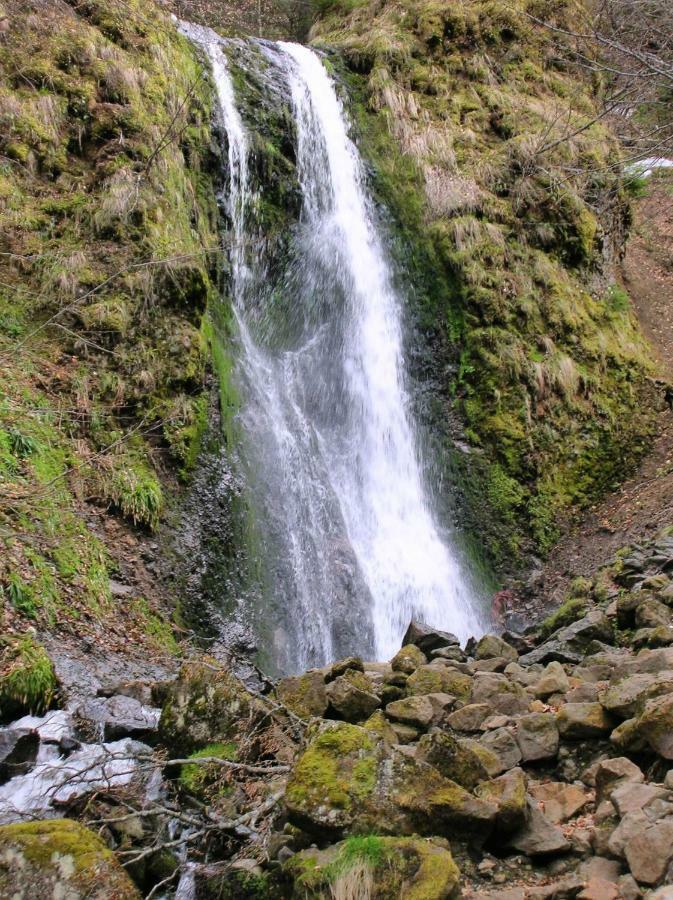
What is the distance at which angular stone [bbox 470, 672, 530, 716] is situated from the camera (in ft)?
14.2

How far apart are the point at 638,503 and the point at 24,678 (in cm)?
868

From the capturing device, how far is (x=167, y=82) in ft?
31.8

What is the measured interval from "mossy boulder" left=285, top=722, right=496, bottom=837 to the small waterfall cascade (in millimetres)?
4114

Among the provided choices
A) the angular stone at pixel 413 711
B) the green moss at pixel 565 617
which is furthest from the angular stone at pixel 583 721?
the green moss at pixel 565 617

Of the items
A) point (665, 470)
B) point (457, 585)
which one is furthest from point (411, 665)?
point (665, 470)

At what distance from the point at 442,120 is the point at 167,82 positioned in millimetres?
5768

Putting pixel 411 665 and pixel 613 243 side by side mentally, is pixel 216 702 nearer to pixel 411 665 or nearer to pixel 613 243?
pixel 411 665

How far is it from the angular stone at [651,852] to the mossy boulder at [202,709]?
7.28 ft

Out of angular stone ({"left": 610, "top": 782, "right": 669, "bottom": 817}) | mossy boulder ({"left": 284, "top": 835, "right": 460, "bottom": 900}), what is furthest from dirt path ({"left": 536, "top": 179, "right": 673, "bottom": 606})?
mossy boulder ({"left": 284, "top": 835, "right": 460, "bottom": 900})

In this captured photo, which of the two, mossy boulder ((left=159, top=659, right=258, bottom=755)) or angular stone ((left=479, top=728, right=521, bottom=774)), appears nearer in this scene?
angular stone ((left=479, top=728, right=521, bottom=774))

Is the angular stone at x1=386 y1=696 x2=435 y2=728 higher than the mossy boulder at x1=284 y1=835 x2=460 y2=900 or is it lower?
lower

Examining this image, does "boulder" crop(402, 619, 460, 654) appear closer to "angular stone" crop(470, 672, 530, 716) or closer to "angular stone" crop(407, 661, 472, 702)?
"angular stone" crop(407, 661, 472, 702)

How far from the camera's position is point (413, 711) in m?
4.37

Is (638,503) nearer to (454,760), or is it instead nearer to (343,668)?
(343,668)
